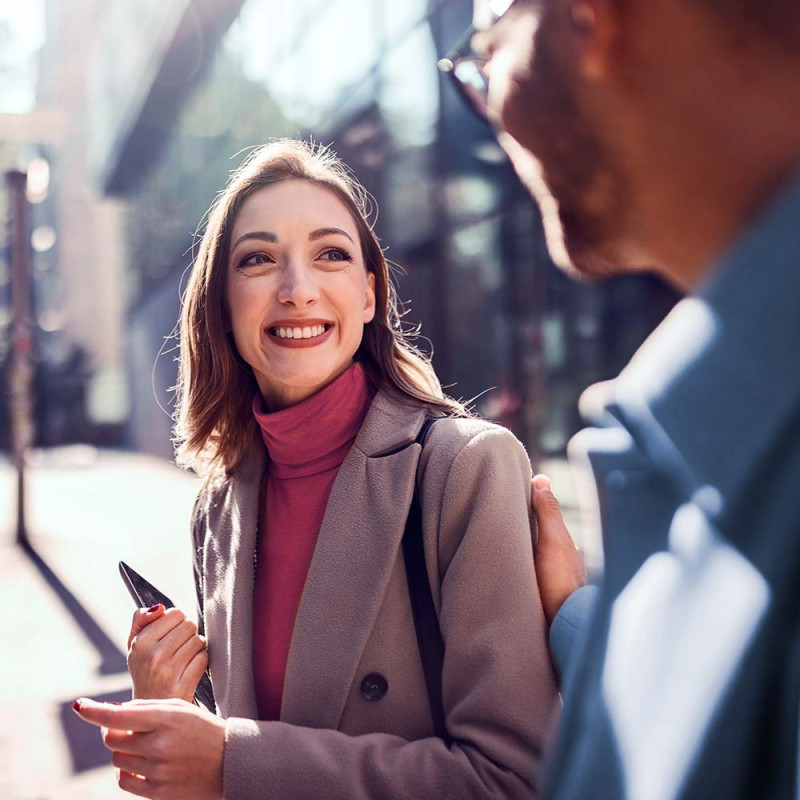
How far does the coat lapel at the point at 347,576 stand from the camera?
1.70m

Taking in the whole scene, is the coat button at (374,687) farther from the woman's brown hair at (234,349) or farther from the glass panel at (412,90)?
the glass panel at (412,90)

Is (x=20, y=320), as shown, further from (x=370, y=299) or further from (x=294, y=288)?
(x=294, y=288)

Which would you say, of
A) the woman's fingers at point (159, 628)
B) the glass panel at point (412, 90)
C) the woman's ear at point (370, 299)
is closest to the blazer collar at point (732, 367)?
the woman's fingers at point (159, 628)

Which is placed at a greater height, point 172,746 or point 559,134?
point 559,134

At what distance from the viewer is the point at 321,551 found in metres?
1.82

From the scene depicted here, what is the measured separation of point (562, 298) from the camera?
358 inches

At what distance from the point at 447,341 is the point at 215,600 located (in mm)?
8987

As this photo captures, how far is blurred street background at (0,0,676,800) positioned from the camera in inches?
236

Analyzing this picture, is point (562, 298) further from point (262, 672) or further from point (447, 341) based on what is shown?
point (262, 672)

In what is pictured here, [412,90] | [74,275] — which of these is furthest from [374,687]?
[74,275]

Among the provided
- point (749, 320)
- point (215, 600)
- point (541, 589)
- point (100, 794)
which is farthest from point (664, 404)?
point (100, 794)

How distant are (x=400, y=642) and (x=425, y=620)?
0.06 m

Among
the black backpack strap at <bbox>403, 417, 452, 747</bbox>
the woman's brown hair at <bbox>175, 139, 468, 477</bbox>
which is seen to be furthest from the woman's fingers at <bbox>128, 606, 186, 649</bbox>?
the black backpack strap at <bbox>403, 417, 452, 747</bbox>

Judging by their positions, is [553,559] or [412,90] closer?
[553,559]
